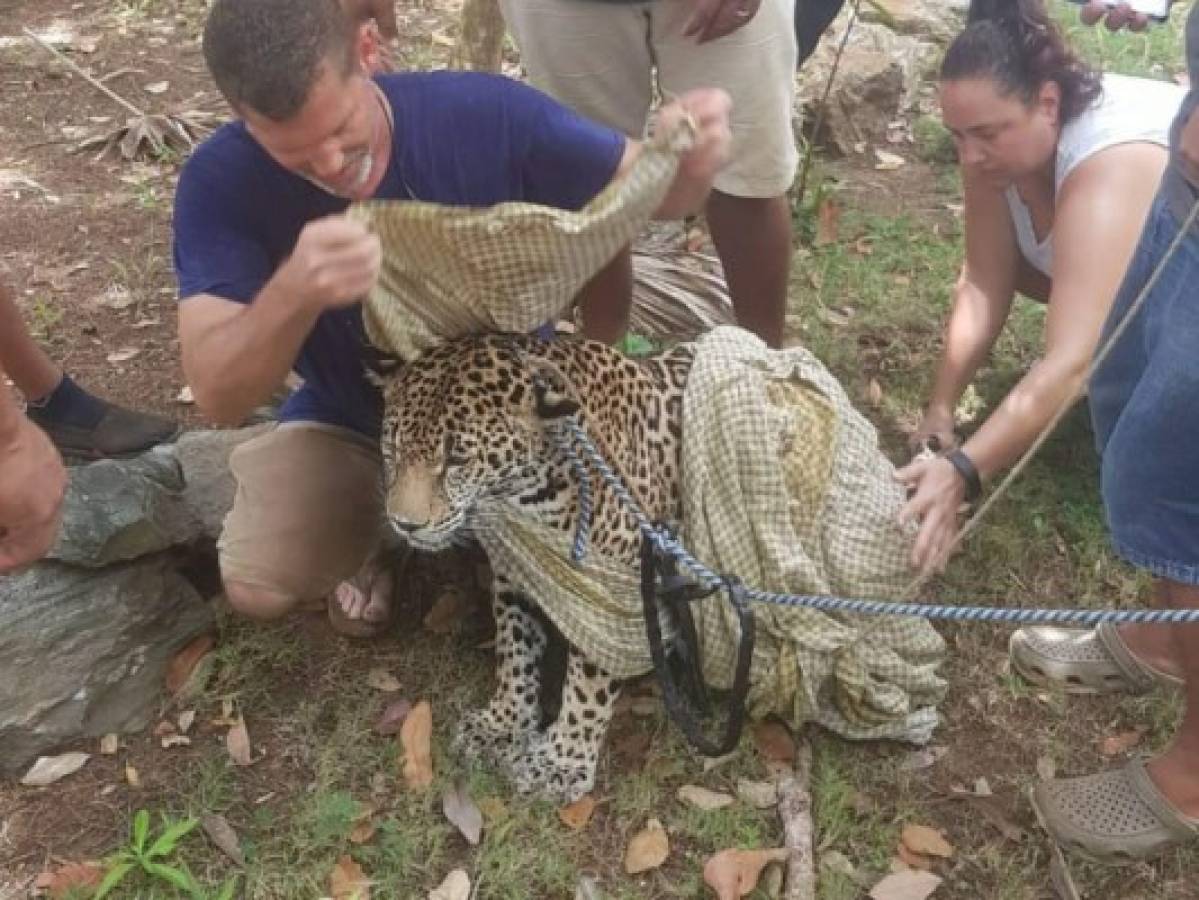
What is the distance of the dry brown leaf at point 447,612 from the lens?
3510 mm

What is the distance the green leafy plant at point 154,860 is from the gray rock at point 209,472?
916 millimetres

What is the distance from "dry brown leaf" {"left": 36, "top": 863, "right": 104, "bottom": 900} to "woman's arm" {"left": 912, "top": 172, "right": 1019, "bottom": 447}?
8.92ft

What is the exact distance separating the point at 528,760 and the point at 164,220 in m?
3.54

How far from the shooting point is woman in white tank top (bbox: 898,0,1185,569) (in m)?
3.12

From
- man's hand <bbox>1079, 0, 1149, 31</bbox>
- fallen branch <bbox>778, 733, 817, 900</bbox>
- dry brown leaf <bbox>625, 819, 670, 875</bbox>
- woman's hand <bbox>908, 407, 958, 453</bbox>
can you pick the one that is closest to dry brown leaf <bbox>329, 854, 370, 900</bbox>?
dry brown leaf <bbox>625, 819, 670, 875</bbox>

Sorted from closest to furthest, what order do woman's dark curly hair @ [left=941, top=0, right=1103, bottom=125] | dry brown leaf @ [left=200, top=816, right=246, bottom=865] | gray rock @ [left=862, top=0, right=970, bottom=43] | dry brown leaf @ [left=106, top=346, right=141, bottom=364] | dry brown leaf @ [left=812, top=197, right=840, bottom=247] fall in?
dry brown leaf @ [left=200, top=816, right=246, bottom=865], woman's dark curly hair @ [left=941, top=0, right=1103, bottom=125], dry brown leaf @ [left=106, top=346, right=141, bottom=364], dry brown leaf @ [left=812, top=197, right=840, bottom=247], gray rock @ [left=862, top=0, right=970, bottom=43]

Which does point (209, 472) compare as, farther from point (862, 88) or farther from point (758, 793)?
point (862, 88)

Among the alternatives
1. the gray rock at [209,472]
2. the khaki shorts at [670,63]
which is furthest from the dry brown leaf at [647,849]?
the khaki shorts at [670,63]

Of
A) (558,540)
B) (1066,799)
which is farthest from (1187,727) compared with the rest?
(558,540)

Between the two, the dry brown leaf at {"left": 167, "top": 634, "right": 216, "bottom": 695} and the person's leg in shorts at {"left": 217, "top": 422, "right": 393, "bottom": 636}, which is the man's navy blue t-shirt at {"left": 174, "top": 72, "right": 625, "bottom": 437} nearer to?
the person's leg in shorts at {"left": 217, "top": 422, "right": 393, "bottom": 636}

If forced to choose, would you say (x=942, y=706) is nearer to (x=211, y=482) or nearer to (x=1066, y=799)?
(x=1066, y=799)

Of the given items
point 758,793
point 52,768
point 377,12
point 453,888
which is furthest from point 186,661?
point 377,12

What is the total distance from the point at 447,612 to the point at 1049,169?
87.9 inches

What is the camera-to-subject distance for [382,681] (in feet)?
11.0
